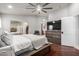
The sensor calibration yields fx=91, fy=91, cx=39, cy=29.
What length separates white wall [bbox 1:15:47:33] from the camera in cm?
159

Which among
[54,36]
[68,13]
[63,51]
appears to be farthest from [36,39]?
[68,13]

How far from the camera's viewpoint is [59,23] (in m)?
1.84

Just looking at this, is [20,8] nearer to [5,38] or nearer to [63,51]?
[5,38]

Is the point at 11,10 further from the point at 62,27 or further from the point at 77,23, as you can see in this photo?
the point at 77,23

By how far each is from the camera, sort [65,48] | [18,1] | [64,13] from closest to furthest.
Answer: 1. [18,1]
2. [64,13]
3. [65,48]

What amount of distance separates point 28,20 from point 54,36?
62cm

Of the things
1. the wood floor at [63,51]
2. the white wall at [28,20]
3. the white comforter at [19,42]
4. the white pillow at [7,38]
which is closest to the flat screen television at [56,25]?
the white wall at [28,20]

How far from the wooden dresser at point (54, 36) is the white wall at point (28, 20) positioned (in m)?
0.26

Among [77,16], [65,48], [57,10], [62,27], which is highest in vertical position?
[57,10]

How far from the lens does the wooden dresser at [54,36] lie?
1829 millimetres

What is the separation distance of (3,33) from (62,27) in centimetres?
114

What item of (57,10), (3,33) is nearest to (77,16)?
(57,10)

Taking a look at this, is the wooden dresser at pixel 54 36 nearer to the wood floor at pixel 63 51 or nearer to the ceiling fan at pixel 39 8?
the wood floor at pixel 63 51

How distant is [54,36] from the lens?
6.11ft
